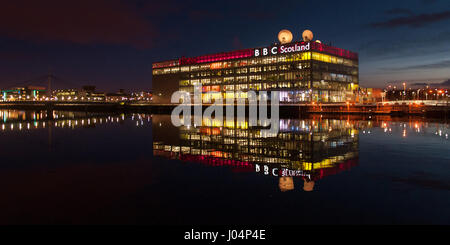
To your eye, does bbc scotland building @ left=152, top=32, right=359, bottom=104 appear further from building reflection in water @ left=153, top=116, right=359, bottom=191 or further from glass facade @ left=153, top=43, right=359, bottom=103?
building reflection in water @ left=153, top=116, right=359, bottom=191

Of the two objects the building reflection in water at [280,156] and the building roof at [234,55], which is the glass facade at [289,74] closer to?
the building roof at [234,55]

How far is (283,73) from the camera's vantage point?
9494cm

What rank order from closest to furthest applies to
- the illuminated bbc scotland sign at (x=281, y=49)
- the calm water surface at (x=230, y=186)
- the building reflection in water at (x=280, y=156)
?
1. the calm water surface at (x=230, y=186)
2. the building reflection in water at (x=280, y=156)
3. the illuminated bbc scotland sign at (x=281, y=49)

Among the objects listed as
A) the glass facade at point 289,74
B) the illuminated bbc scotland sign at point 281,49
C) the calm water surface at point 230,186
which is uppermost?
the illuminated bbc scotland sign at point 281,49

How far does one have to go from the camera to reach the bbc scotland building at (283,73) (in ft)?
295

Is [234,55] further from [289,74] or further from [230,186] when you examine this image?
[230,186]

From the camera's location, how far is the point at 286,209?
8672 mm

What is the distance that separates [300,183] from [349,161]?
18.3ft

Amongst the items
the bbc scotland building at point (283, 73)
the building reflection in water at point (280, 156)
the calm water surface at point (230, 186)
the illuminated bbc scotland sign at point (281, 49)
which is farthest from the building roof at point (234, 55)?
the calm water surface at point (230, 186)

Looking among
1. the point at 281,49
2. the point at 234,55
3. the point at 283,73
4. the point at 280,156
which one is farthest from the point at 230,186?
the point at 234,55
